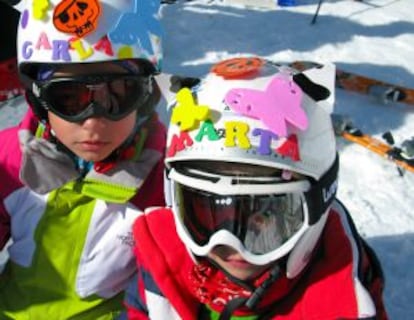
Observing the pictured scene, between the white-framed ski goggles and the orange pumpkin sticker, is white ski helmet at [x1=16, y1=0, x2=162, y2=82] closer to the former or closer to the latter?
the orange pumpkin sticker

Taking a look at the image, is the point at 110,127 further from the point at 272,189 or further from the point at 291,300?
the point at 291,300

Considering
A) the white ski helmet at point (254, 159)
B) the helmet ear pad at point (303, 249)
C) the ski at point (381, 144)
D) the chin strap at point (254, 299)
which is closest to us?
the white ski helmet at point (254, 159)

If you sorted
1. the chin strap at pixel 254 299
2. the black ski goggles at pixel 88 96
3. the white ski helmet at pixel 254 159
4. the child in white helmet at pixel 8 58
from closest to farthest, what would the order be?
1. the white ski helmet at pixel 254 159
2. the chin strap at pixel 254 299
3. the black ski goggles at pixel 88 96
4. the child in white helmet at pixel 8 58

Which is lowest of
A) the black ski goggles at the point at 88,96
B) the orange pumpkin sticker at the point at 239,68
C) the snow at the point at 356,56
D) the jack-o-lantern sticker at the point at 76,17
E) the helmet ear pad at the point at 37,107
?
the snow at the point at 356,56

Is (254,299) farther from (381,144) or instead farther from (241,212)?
(381,144)

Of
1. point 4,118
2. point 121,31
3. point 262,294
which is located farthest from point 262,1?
point 262,294

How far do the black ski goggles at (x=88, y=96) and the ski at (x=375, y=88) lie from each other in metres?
3.23

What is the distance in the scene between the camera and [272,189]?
6.46 ft

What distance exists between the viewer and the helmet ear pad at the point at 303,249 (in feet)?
7.00

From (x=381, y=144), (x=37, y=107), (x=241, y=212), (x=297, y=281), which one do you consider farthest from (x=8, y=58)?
(x=381, y=144)

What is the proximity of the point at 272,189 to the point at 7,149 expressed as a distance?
1.28 meters

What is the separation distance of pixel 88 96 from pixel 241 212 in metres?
0.76

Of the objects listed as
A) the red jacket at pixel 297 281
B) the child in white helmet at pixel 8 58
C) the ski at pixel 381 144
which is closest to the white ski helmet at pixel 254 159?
the red jacket at pixel 297 281

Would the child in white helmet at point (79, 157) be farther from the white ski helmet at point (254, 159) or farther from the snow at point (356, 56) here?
the snow at point (356, 56)
